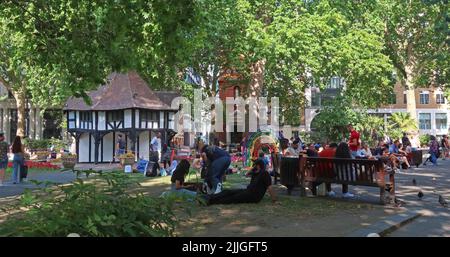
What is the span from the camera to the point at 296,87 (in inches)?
1652

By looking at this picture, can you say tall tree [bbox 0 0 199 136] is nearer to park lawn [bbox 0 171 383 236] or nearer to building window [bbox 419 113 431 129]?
park lawn [bbox 0 171 383 236]

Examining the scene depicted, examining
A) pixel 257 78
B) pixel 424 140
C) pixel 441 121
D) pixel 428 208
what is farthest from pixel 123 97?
pixel 441 121

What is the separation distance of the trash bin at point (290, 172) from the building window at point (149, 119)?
1939 centimetres

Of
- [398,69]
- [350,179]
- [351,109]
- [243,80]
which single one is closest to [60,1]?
[350,179]

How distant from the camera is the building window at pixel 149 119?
31666mm

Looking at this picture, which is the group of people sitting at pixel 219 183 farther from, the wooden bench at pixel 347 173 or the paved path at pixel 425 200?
the paved path at pixel 425 200

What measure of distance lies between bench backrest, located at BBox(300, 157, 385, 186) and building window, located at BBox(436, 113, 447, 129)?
64.9 meters

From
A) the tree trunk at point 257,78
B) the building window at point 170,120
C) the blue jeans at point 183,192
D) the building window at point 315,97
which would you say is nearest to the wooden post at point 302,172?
the blue jeans at point 183,192

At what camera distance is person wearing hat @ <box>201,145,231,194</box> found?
40.0ft

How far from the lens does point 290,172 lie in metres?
13.2

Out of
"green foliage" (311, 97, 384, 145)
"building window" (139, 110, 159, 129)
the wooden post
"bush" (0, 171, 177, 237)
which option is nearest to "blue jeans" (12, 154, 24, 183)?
the wooden post

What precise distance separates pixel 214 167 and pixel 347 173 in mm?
3143

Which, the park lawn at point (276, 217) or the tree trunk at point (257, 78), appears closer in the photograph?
the park lawn at point (276, 217)

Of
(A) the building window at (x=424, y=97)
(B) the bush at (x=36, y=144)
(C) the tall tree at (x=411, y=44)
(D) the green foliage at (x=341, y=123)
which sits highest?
(C) the tall tree at (x=411, y=44)
